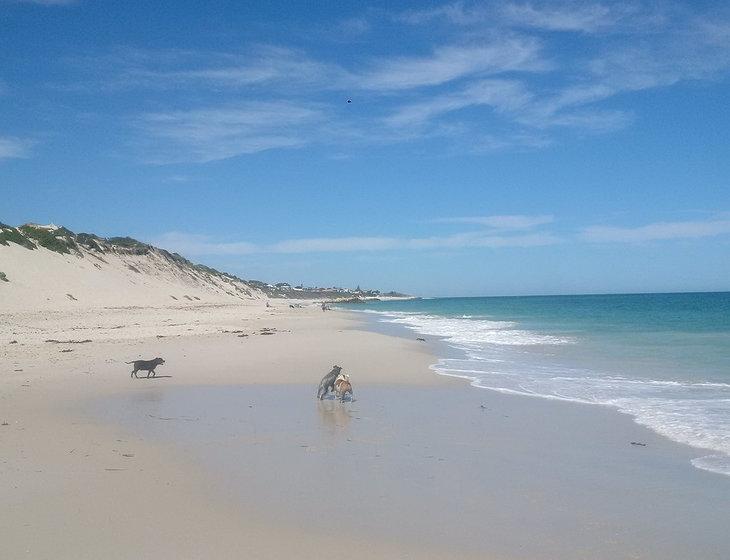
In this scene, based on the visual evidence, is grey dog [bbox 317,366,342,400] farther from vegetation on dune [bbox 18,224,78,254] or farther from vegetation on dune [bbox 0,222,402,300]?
vegetation on dune [bbox 18,224,78,254]

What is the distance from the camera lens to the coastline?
5.03m

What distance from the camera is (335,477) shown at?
6.73 meters

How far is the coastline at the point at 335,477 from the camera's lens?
198 inches

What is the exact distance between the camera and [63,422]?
9.19 metres

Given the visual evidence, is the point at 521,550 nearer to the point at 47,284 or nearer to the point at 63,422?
the point at 63,422

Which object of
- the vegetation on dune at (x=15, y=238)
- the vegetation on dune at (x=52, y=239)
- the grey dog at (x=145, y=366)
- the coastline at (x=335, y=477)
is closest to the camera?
the coastline at (x=335, y=477)

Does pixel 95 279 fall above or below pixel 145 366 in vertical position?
above

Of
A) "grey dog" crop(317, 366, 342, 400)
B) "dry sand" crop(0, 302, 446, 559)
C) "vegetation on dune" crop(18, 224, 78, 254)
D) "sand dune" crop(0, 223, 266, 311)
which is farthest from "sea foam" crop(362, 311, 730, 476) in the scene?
"vegetation on dune" crop(18, 224, 78, 254)

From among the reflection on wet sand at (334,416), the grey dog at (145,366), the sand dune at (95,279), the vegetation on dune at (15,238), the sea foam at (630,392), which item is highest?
the vegetation on dune at (15,238)

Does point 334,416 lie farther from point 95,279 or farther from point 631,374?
point 95,279

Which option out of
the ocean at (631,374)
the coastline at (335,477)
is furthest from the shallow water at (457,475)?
the ocean at (631,374)

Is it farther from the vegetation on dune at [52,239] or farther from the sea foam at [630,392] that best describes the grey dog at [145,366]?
the vegetation on dune at [52,239]

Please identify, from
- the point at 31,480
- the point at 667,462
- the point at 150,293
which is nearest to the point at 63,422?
the point at 31,480

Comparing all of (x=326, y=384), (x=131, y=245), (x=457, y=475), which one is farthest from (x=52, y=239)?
(x=457, y=475)
